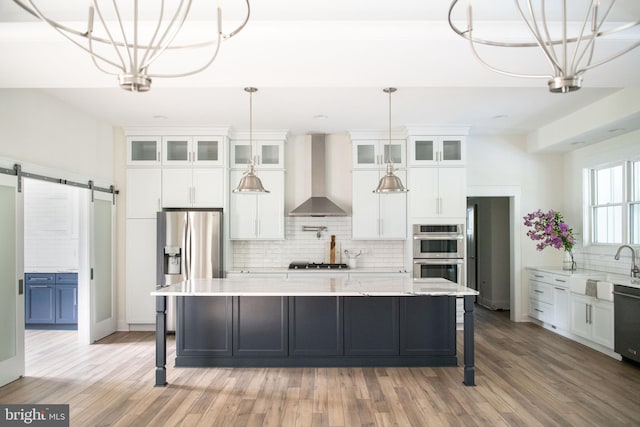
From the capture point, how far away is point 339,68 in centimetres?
337

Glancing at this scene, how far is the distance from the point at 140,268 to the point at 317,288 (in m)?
3.26

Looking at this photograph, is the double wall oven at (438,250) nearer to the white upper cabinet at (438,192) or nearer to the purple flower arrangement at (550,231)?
the white upper cabinet at (438,192)

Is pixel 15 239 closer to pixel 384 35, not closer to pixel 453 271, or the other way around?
pixel 384 35

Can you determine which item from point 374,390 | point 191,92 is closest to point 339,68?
point 191,92

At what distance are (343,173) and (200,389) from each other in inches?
153

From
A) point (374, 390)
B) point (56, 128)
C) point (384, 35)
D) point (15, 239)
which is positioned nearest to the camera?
point (384, 35)

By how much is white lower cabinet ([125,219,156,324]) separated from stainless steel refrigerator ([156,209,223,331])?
0.89ft

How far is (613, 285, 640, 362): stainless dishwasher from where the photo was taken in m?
4.56

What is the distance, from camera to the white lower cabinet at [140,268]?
253 inches

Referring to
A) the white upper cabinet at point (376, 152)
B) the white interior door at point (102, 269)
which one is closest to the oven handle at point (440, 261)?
the white upper cabinet at point (376, 152)

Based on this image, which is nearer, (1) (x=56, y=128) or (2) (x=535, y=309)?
(1) (x=56, y=128)

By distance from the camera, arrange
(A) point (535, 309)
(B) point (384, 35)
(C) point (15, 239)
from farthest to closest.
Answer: (A) point (535, 309), (C) point (15, 239), (B) point (384, 35)

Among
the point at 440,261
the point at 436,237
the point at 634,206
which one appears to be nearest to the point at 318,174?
the point at 436,237

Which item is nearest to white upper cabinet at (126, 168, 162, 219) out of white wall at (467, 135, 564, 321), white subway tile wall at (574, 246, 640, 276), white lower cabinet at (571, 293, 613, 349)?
white wall at (467, 135, 564, 321)
